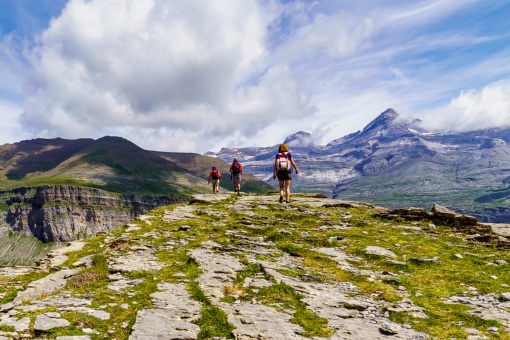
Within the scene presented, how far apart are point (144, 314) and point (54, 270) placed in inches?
332

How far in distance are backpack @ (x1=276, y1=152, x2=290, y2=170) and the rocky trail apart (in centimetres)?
799

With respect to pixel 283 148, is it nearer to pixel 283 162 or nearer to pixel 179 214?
pixel 283 162

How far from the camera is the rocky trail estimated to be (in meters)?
10.1

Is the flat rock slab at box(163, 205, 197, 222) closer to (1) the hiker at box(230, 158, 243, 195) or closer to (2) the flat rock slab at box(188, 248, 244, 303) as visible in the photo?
(2) the flat rock slab at box(188, 248, 244, 303)

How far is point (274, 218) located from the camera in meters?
27.0

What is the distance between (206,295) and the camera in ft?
42.2

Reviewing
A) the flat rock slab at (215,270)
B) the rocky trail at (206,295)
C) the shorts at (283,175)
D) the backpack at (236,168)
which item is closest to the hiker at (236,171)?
the backpack at (236,168)

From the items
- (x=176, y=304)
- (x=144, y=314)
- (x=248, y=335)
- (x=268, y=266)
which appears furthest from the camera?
(x=268, y=266)

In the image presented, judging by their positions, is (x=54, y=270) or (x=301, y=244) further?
(x=301, y=244)

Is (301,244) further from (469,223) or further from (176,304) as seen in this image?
(469,223)

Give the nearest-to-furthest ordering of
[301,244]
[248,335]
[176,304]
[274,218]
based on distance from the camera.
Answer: [248,335] → [176,304] → [301,244] → [274,218]

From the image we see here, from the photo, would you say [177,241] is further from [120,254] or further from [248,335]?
[248,335]

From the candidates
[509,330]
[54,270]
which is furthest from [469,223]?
[54,270]

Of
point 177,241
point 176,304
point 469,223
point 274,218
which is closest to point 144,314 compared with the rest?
point 176,304
